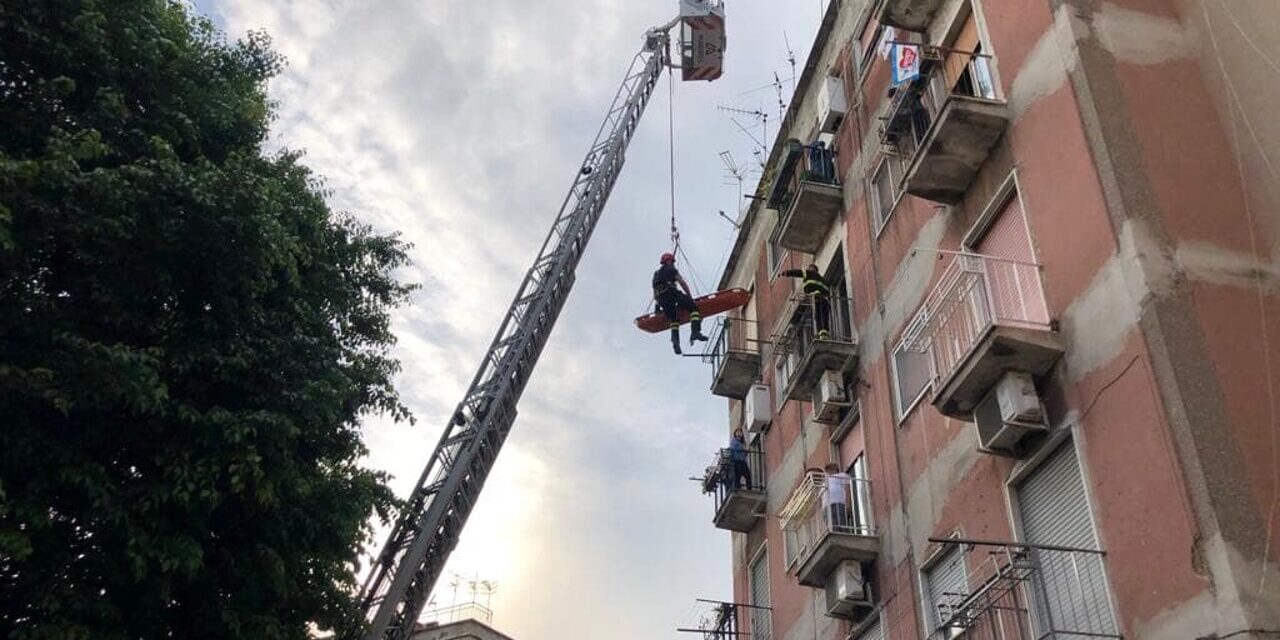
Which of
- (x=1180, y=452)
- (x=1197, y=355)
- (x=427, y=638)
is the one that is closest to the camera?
(x=1180, y=452)

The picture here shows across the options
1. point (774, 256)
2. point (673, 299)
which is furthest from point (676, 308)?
point (774, 256)

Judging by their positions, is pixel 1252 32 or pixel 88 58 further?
pixel 88 58

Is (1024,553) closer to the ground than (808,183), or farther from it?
closer to the ground

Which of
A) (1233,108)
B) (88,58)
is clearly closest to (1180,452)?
(1233,108)

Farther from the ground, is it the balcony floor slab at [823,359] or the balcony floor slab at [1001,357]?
the balcony floor slab at [823,359]

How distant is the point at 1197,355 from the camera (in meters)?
9.51

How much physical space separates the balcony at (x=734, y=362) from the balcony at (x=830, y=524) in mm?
5896

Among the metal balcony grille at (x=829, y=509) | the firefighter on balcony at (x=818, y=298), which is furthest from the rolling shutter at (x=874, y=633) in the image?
the firefighter on balcony at (x=818, y=298)

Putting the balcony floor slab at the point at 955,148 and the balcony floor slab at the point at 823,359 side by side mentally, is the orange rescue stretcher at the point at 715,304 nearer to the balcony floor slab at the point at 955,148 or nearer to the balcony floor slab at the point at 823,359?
the balcony floor slab at the point at 823,359

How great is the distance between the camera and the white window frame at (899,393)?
14156mm

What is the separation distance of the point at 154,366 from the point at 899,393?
1006 cm

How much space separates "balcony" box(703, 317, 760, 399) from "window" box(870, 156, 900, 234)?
5826mm

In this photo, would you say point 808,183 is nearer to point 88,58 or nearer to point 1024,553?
point 1024,553

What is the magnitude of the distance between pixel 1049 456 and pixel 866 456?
509 cm
